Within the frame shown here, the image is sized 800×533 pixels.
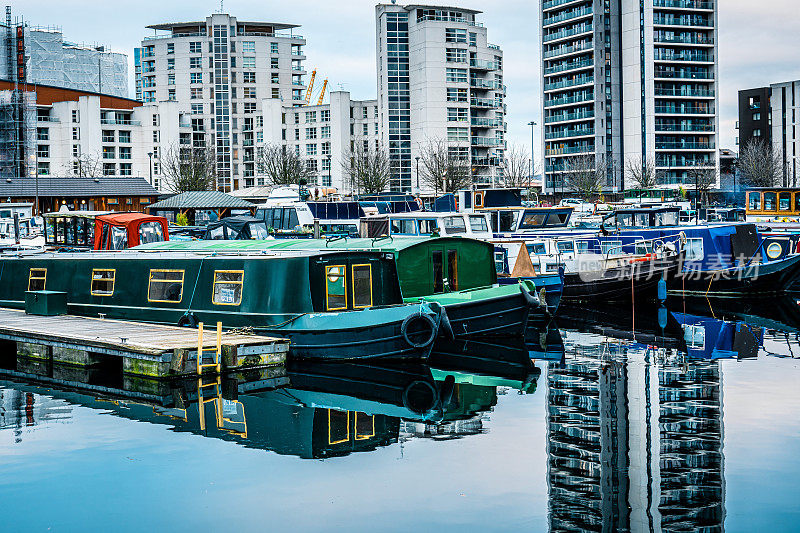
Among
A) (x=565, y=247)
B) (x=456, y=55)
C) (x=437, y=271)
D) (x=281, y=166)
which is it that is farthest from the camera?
(x=456, y=55)

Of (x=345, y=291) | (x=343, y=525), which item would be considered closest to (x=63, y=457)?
(x=343, y=525)

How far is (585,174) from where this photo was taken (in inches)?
3799

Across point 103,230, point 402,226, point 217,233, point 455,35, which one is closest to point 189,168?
point 455,35

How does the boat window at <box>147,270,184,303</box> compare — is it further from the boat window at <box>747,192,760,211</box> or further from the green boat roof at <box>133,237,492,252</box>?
the boat window at <box>747,192,760,211</box>

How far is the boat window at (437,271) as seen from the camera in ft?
89.2

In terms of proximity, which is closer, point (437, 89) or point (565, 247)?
point (565, 247)

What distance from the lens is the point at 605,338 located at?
2884 centimetres

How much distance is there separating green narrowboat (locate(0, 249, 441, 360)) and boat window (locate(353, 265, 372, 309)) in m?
0.02

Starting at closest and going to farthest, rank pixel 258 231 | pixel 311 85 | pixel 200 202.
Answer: pixel 258 231, pixel 200 202, pixel 311 85

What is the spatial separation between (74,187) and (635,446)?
6726 cm

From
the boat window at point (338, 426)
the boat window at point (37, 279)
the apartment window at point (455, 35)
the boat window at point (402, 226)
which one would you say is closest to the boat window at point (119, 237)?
the boat window at point (37, 279)

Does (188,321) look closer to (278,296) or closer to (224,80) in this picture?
(278,296)

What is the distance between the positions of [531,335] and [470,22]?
282 feet

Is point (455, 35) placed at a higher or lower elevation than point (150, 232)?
higher
